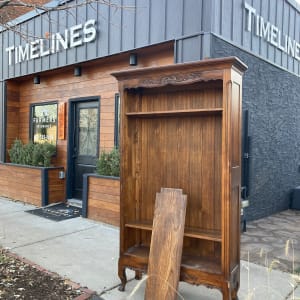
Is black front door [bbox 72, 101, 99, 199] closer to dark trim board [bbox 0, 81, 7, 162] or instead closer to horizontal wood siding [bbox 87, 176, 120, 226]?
horizontal wood siding [bbox 87, 176, 120, 226]

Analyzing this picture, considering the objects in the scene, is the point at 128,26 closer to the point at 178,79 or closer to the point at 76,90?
the point at 76,90

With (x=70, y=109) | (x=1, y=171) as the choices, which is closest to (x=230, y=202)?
(x=70, y=109)

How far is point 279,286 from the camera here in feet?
10.8

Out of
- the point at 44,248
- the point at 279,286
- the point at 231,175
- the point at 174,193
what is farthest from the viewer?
the point at 44,248

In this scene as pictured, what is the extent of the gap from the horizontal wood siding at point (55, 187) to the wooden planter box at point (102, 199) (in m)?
1.17

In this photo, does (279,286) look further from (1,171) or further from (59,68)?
(1,171)

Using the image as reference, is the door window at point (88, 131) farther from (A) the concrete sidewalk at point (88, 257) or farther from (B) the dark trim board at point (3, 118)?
(B) the dark trim board at point (3, 118)

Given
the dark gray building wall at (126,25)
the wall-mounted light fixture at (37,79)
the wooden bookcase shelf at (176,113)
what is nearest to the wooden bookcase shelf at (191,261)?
the wooden bookcase shelf at (176,113)

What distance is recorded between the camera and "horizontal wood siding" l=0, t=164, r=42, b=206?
6730 millimetres

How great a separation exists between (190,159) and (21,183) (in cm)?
501

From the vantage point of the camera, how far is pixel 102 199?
5.55m

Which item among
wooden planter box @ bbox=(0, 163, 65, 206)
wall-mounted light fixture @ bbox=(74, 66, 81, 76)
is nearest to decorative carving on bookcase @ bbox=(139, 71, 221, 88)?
wall-mounted light fixture @ bbox=(74, 66, 81, 76)

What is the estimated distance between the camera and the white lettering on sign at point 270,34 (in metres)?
5.23

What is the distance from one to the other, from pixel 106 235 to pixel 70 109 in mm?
3020
